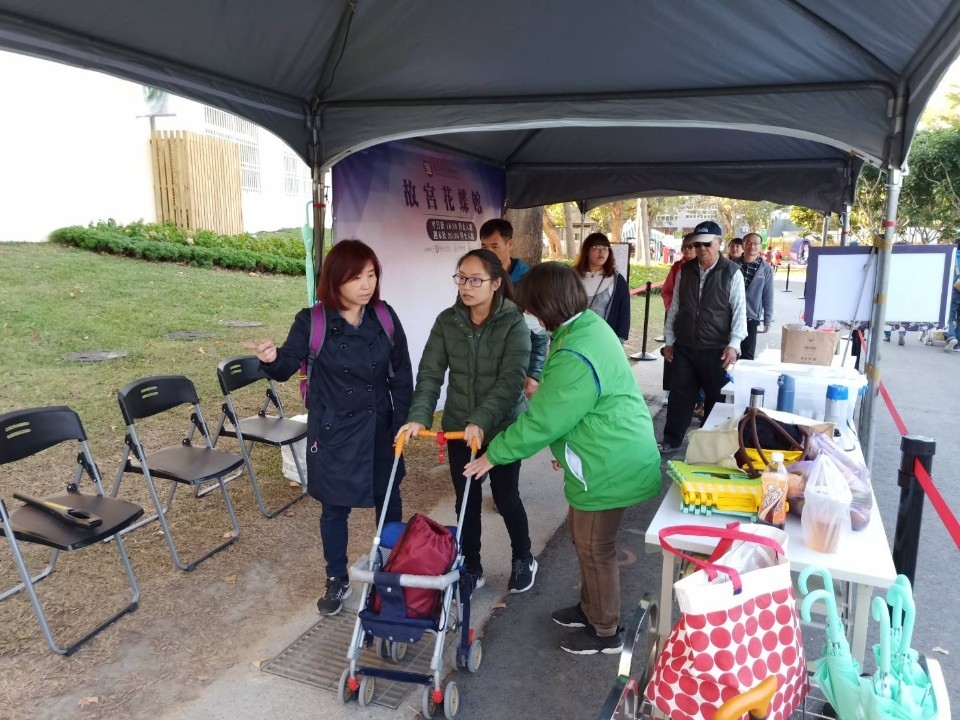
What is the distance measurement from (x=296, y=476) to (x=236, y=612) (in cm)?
159

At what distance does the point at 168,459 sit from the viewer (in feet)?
12.6

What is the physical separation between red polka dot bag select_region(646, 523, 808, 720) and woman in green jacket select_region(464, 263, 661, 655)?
2.87ft

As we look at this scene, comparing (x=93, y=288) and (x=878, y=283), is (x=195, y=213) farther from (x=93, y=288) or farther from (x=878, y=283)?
(x=878, y=283)

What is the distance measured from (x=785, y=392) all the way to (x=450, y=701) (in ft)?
6.56

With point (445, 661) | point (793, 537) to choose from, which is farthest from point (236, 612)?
point (793, 537)

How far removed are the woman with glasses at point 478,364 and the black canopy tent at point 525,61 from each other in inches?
49.8

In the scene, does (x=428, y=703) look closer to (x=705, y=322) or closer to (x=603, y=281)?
(x=705, y=322)

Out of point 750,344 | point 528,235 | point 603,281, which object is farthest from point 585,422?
point 528,235

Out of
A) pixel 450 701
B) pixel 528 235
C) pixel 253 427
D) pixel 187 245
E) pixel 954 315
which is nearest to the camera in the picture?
pixel 450 701

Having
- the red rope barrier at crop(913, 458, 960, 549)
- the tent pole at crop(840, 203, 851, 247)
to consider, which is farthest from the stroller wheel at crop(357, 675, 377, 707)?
the tent pole at crop(840, 203, 851, 247)

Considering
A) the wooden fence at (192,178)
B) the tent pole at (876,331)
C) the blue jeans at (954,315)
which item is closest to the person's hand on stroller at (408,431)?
the tent pole at (876,331)

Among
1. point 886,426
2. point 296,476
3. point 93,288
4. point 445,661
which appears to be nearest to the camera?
point 445,661

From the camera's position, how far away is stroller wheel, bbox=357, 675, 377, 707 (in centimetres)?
260

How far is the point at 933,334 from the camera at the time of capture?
1207 cm
